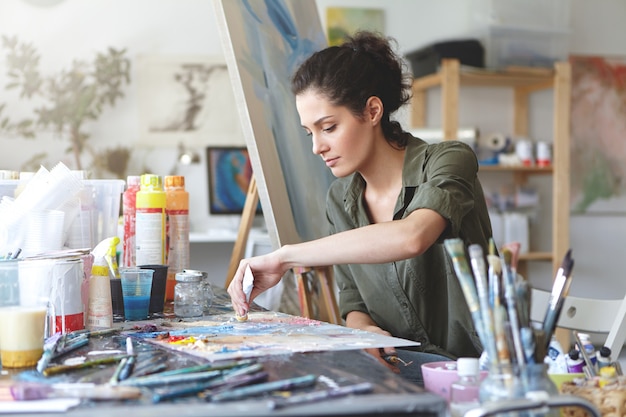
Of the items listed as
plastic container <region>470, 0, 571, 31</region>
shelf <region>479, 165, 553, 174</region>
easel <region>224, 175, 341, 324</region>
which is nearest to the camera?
easel <region>224, 175, 341, 324</region>

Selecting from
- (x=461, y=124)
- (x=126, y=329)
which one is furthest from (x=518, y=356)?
(x=461, y=124)

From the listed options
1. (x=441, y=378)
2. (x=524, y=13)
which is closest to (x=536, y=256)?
(x=524, y=13)

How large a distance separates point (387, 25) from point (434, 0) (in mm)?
329

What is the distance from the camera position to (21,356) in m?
1.13

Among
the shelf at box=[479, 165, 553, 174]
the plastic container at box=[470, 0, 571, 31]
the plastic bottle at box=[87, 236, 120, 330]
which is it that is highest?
the plastic container at box=[470, 0, 571, 31]

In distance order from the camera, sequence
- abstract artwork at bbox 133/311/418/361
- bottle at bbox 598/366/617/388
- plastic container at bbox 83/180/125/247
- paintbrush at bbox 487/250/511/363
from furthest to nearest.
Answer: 1. plastic container at bbox 83/180/125/247
2. abstract artwork at bbox 133/311/418/361
3. bottle at bbox 598/366/617/388
4. paintbrush at bbox 487/250/511/363

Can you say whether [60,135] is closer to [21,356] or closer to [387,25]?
[387,25]

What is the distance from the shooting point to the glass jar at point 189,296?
64.6 inches

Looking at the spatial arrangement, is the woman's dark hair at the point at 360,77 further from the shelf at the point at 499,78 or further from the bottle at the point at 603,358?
the shelf at the point at 499,78

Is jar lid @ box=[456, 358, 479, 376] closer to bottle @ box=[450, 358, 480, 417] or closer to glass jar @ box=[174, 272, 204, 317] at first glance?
bottle @ box=[450, 358, 480, 417]

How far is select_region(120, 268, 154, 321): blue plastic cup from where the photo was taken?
5.30 ft

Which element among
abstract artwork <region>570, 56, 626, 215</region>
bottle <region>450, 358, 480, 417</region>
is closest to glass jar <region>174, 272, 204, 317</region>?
bottle <region>450, 358, 480, 417</region>

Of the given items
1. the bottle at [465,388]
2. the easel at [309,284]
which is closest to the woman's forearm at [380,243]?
the bottle at [465,388]

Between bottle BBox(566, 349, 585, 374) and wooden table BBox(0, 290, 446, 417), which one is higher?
wooden table BBox(0, 290, 446, 417)
